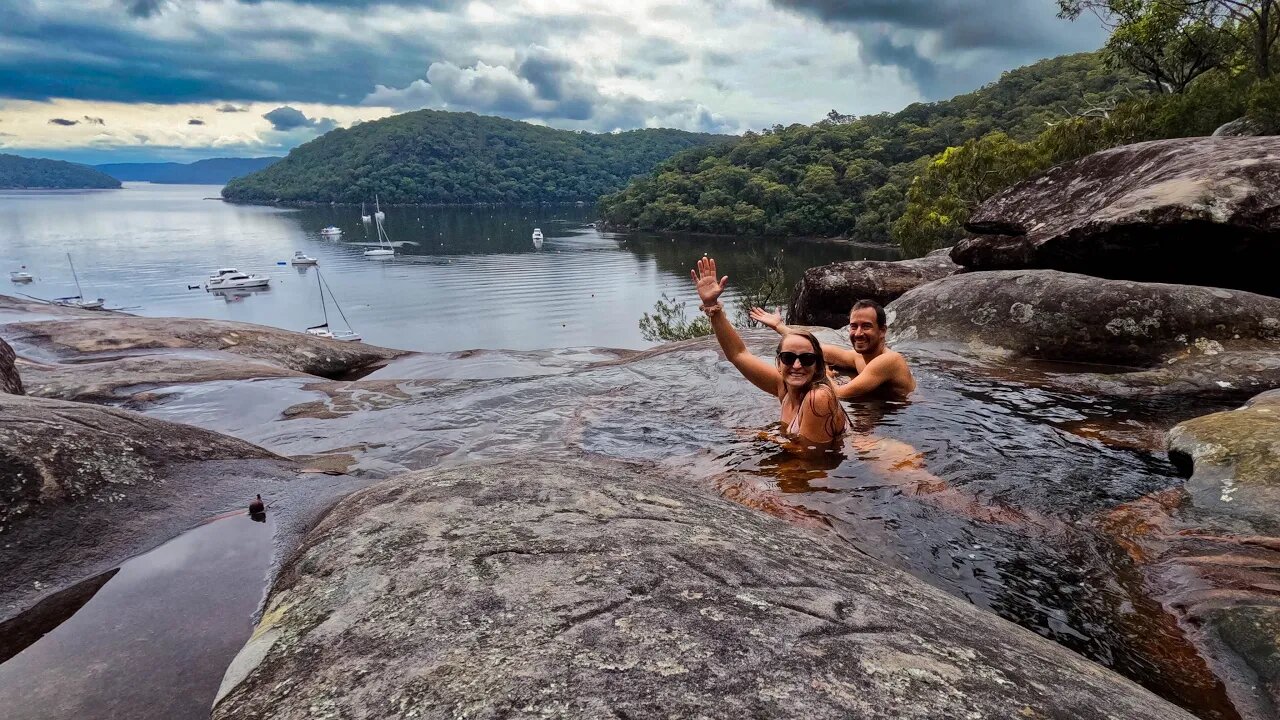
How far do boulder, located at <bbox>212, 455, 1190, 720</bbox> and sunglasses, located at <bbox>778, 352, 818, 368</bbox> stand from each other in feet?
11.5

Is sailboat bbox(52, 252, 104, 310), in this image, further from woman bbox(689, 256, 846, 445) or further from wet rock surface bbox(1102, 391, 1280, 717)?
wet rock surface bbox(1102, 391, 1280, 717)

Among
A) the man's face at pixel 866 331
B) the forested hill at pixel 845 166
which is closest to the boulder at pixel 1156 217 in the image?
the man's face at pixel 866 331

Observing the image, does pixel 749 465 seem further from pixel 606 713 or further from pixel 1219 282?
pixel 1219 282

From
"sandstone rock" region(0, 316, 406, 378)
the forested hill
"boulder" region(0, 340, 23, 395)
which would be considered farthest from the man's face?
the forested hill

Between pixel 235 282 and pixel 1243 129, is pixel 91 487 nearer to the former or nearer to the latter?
pixel 1243 129

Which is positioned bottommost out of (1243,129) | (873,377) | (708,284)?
(873,377)

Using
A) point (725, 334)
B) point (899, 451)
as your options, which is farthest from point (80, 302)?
point (899, 451)

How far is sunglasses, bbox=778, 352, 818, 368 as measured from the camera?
6.96 meters

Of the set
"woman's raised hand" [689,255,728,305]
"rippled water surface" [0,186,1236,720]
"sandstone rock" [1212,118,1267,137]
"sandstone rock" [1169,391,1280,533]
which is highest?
"sandstone rock" [1212,118,1267,137]

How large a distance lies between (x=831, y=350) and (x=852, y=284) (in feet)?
25.2

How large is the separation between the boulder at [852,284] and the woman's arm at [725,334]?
999 cm

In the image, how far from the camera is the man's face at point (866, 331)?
8.75 m

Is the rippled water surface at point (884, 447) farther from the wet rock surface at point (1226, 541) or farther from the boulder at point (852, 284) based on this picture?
the boulder at point (852, 284)

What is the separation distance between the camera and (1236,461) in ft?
16.9
